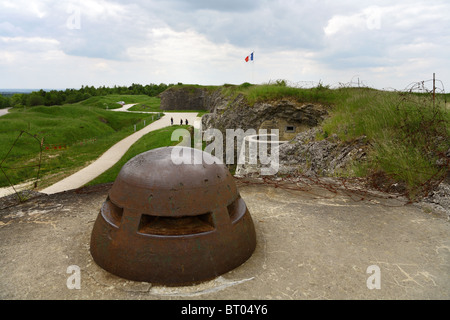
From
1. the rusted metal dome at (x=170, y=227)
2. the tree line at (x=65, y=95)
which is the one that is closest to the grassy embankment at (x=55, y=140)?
the rusted metal dome at (x=170, y=227)

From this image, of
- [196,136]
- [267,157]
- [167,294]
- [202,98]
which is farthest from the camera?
[202,98]

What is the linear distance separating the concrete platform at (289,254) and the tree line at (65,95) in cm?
5047

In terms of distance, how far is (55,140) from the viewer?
25422 mm

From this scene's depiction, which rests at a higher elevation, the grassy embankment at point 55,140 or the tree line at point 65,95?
the tree line at point 65,95

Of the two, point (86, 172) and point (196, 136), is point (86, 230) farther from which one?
point (196, 136)

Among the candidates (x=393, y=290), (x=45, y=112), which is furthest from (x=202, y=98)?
(x=393, y=290)

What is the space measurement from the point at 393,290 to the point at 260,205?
2.87m

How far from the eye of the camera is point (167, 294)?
324 cm

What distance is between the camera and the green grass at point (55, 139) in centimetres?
1802

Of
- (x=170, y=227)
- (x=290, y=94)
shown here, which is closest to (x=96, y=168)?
(x=290, y=94)

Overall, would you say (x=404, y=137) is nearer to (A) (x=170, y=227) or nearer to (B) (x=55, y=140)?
(A) (x=170, y=227)

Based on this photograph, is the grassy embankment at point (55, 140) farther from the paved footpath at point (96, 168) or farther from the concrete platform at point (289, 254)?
the concrete platform at point (289, 254)

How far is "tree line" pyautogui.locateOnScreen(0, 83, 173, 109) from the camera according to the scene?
159ft

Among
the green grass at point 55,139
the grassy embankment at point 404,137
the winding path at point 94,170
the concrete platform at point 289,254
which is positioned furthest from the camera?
the green grass at point 55,139
